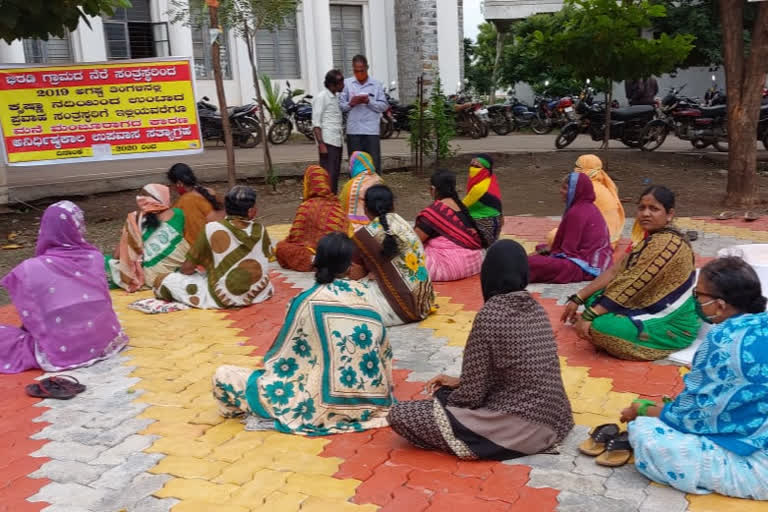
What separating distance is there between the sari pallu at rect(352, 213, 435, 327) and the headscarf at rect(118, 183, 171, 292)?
1994 mm

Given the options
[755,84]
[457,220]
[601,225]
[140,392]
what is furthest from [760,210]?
[140,392]

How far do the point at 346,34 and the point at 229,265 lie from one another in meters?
13.5

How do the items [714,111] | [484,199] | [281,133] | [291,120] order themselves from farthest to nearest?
[291,120] → [281,133] → [714,111] → [484,199]

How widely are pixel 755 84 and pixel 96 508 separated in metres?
8.57

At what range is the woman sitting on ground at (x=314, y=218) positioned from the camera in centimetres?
661

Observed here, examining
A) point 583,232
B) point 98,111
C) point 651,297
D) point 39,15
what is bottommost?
point 651,297

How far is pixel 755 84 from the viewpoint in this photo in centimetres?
880

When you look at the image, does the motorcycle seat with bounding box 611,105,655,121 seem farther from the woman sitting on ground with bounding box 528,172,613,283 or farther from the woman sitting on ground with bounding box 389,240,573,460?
the woman sitting on ground with bounding box 389,240,573,460

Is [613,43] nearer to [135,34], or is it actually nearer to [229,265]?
[229,265]

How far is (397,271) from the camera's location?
5109mm

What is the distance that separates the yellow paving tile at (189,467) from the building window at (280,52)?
47.8 feet

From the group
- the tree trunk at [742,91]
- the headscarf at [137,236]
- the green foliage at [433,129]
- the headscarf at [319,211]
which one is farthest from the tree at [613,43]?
the headscarf at [137,236]

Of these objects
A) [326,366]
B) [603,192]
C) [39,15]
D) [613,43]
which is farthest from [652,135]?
[326,366]

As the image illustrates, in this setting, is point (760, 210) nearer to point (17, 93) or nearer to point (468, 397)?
point (468, 397)
